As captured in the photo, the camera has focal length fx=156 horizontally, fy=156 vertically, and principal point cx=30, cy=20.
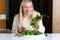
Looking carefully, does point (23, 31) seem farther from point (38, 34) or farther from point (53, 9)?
point (53, 9)

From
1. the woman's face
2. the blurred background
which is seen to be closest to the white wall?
the blurred background

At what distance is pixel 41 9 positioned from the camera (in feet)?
6.88

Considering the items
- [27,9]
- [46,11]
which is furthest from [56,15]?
[27,9]

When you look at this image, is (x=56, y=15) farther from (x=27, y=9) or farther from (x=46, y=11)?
(x=27, y=9)

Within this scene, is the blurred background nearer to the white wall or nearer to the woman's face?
the white wall

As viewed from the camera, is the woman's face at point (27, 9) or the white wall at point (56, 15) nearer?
the woman's face at point (27, 9)

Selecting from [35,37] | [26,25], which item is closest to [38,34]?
[35,37]

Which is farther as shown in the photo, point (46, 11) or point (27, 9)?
point (46, 11)

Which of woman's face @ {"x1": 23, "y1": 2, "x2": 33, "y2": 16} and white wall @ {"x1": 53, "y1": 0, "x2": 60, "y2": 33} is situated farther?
white wall @ {"x1": 53, "y1": 0, "x2": 60, "y2": 33}

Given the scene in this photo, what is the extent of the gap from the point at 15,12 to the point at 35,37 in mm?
882

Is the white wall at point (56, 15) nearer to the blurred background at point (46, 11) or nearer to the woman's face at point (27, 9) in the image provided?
the blurred background at point (46, 11)

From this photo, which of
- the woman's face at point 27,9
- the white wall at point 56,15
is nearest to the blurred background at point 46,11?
the white wall at point 56,15

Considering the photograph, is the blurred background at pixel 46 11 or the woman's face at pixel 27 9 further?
the blurred background at pixel 46 11

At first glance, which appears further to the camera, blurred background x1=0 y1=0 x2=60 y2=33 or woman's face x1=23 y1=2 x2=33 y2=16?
blurred background x1=0 y1=0 x2=60 y2=33
